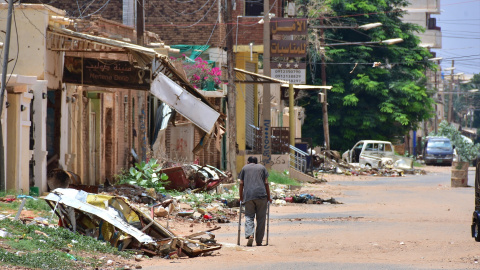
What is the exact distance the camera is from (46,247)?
11289mm

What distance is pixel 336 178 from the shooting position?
39312 millimetres

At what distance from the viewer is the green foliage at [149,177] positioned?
22172 millimetres

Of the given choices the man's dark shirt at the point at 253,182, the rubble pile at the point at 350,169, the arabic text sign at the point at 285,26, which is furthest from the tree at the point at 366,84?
the man's dark shirt at the point at 253,182

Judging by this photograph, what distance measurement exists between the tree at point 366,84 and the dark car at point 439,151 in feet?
9.49

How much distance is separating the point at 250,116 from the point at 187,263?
Result: 27.7 m

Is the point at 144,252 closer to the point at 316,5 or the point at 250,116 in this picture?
the point at 250,116

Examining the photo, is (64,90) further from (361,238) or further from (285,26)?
(285,26)

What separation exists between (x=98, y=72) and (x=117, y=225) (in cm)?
820

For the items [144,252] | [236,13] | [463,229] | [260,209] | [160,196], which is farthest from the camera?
[236,13]

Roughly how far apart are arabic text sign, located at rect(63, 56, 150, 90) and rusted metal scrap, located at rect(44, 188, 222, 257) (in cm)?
724

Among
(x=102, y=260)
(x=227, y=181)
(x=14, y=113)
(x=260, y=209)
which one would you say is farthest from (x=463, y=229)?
(x=227, y=181)

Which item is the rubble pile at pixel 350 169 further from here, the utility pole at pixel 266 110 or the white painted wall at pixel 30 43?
the white painted wall at pixel 30 43

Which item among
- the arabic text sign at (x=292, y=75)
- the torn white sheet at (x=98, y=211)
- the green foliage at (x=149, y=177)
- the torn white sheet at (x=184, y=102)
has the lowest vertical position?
the green foliage at (x=149, y=177)

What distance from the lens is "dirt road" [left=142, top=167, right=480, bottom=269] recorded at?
1139 cm
